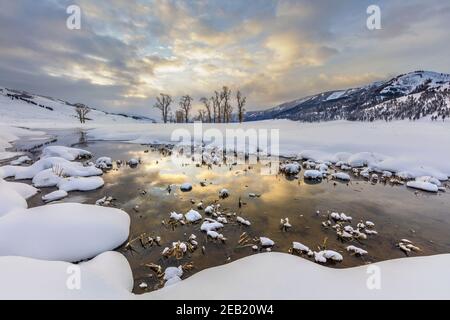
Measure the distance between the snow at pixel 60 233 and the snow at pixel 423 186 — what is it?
41.4 feet

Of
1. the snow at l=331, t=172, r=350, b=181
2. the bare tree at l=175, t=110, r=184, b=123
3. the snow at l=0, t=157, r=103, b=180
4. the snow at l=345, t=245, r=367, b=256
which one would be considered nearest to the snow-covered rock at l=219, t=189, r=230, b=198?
the snow at l=345, t=245, r=367, b=256

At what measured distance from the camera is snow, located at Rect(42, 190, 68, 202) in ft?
30.2

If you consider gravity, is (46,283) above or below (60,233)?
above

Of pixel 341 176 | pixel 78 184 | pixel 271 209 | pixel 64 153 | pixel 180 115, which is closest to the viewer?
pixel 271 209

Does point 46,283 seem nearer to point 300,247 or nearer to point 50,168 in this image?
point 300,247

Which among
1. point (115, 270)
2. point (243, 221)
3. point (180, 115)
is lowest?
point (115, 270)

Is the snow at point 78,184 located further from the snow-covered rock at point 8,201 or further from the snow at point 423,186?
the snow at point 423,186

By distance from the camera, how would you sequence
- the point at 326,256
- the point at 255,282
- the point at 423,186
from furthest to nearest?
1. the point at 423,186
2. the point at 326,256
3. the point at 255,282

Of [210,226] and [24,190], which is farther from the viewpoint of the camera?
[24,190]

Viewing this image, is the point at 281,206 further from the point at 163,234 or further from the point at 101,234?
the point at 101,234

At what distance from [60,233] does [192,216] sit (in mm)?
3686

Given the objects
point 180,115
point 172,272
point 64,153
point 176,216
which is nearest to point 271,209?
point 176,216

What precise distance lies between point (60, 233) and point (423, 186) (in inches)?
560

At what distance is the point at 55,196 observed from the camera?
9.41 metres
